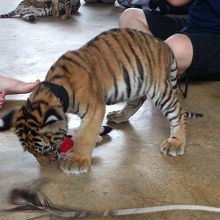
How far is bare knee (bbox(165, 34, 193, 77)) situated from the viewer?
2909mm

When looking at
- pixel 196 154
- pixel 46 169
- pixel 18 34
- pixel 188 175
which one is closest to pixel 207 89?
pixel 196 154

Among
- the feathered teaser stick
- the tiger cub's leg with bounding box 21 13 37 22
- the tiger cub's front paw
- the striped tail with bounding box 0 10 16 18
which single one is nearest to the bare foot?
the tiger cub's front paw

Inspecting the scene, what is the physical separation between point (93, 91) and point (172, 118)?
1.67 ft

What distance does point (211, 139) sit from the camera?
8.11 feet

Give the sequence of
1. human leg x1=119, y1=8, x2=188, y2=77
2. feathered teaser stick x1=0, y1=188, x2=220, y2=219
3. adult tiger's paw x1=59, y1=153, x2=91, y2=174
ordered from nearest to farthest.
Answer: feathered teaser stick x1=0, y1=188, x2=220, y2=219 → adult tiger's paw x1=59, y1=153, x2=91, y2=174 → human leg x1=119, y1=8, x2=188, y2=77

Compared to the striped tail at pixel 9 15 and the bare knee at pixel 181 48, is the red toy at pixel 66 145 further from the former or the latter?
the striped tail at pixel 9 15

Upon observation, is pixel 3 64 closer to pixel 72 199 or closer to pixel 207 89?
pixel 207 89

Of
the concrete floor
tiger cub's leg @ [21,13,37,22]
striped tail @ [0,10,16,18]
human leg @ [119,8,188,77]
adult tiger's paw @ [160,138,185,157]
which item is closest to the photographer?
the concrete floor

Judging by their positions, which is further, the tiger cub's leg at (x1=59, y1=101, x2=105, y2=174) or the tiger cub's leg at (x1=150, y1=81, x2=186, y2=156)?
the tiger cub's leg at (x1=150, y1=81, x2=186, y2=156)

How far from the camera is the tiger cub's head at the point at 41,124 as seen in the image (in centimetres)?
183

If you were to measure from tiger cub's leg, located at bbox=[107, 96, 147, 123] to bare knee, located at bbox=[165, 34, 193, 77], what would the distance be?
1.60ft

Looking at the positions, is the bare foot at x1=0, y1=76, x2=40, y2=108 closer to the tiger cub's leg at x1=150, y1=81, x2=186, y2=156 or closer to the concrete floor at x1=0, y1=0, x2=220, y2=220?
the concrete floor at x1=0, y1=0, x2=220, y2=220

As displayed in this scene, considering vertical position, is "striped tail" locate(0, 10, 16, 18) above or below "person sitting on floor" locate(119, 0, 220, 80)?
below

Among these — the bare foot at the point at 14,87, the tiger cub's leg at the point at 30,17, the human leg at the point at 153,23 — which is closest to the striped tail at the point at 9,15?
the tiger cub's leg at the point at 30,17
